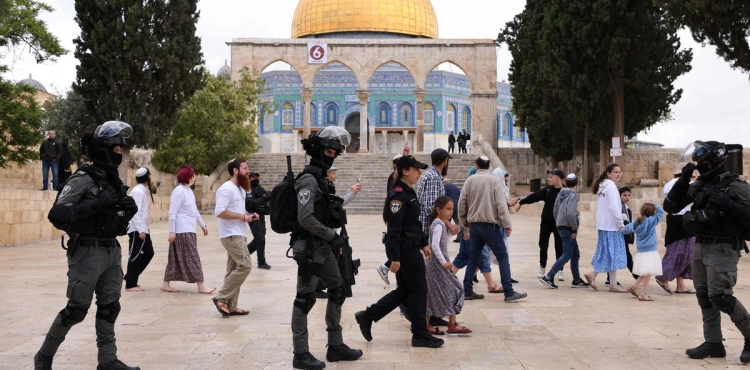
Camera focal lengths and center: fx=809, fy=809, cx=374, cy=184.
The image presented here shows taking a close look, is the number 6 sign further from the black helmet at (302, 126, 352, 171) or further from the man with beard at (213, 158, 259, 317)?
the black helmet at (302, 126, 352, 171)

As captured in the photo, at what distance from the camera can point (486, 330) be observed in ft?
21.2

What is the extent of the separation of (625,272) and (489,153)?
74.1 ft

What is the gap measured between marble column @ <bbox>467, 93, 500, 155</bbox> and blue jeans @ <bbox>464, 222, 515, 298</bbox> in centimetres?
2940

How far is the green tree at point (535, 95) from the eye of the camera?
1048 inches

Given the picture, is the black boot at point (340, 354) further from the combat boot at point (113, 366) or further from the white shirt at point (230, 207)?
the white shirt at point (230, 207)

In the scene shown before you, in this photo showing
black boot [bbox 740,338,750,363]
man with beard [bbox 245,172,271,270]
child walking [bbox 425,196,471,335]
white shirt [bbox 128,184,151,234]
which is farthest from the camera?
man with beard [bbox 245,172,271,270]

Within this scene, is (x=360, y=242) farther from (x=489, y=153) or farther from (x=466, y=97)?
(x=466, y=97)

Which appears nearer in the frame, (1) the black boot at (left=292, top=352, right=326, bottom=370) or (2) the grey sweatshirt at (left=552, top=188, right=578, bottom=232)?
(1) the black boot at (left=292, top=352, right=326, bottom=370)

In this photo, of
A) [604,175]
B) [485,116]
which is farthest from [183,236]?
[485,116]

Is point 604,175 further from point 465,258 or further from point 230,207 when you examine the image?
point 230,207

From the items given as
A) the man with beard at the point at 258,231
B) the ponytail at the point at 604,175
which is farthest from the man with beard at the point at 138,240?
the ponytail at the point at 604,175

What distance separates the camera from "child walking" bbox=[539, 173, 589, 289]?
9.09 metres

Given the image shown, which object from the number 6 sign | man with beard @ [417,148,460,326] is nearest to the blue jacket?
man with beard @ [417,148,460,326]

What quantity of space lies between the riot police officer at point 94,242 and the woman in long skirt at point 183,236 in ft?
11.1
